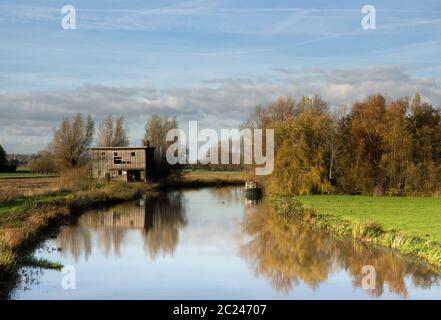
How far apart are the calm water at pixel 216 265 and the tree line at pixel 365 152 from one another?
653 inches

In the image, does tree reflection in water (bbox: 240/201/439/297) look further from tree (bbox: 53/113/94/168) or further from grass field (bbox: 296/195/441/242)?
tree (bbox: 53/113/94/168)

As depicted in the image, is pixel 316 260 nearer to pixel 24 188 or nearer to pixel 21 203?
pixel 21 203

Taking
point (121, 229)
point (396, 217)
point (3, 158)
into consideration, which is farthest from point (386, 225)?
point (3, 158)

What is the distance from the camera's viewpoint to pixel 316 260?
1758 centimetres

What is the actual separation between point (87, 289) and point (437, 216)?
17661mm

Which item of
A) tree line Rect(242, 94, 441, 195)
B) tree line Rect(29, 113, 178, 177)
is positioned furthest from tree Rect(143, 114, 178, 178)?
tree line Rect(242, 94, 441, 195)

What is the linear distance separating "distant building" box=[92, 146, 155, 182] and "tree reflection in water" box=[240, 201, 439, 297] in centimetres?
3785

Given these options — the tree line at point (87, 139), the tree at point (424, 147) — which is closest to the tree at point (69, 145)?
the tree line at point (87, 139)

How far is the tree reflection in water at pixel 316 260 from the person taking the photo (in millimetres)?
14500

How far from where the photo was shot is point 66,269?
16438mm

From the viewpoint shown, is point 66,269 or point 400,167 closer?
point 66,269

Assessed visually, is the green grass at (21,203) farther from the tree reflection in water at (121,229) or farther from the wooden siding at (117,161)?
the wooden siding at (117,161)
